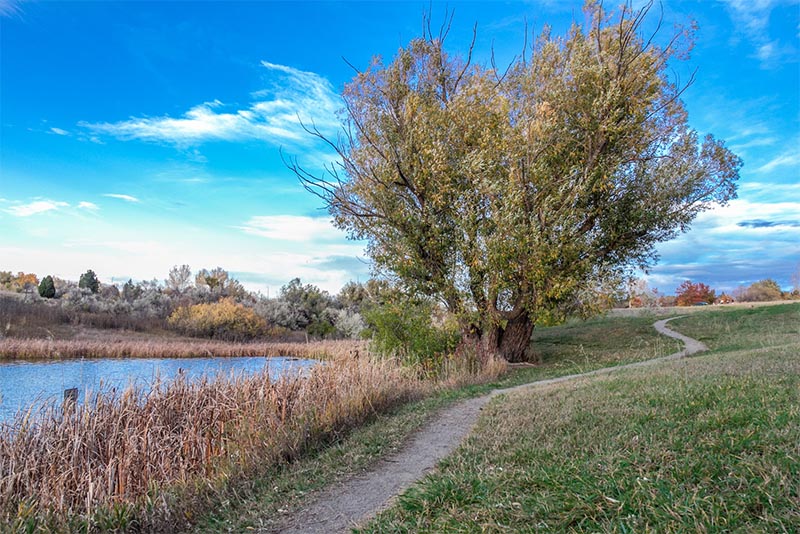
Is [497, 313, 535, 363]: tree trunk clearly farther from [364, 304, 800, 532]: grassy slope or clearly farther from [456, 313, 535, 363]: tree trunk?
[364, 304, 800, 532]: grassy slope

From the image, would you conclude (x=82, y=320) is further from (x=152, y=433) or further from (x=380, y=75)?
(x=152, y=433)

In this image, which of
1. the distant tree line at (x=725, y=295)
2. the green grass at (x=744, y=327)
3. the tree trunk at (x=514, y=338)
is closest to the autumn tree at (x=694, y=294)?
the distant tree line at (x=725, y=295)

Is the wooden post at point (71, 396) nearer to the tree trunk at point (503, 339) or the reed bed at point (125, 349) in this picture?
the tree trunk at point (503, 339)

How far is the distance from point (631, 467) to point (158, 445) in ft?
18.5

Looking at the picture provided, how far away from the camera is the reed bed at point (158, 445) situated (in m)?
5.11

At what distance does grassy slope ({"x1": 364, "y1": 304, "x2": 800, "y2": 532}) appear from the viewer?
3.23 m

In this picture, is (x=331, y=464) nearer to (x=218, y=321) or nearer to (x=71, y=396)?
(x=71, y=396)

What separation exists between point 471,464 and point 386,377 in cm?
530

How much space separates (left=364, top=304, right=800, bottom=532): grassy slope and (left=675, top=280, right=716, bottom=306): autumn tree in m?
61.1

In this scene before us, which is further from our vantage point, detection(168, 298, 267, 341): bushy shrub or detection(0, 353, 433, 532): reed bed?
detection(168, 298, 267, 341): bushy shrub

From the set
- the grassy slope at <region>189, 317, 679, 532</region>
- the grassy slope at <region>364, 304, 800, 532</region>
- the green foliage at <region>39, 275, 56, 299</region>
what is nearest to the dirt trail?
the grassy slope at <region>189, 317, 679, 532</region>

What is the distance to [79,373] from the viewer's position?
55.7 ft

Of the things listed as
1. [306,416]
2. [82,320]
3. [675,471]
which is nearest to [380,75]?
[306,416]

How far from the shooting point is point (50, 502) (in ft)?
17.2
